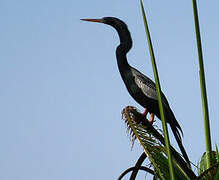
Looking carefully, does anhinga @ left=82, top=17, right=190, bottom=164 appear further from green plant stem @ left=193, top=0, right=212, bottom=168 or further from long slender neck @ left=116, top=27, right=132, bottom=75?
green plant stem @ left=193, top=0, right=212, bottom=168

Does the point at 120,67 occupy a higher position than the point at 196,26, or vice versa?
the point at 196,26

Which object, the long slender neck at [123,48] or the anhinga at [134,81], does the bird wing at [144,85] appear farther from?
the long slender neck at [123,48]

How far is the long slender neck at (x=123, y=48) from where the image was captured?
6.04 metres

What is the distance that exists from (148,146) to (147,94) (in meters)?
2.68

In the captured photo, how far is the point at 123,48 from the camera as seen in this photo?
607 centimetres

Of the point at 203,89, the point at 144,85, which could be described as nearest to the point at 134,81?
the point at 144,85

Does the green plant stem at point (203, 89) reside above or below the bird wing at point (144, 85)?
above

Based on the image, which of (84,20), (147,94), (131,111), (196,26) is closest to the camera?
(196,26)

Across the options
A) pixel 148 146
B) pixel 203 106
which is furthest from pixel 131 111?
pixel 203 106

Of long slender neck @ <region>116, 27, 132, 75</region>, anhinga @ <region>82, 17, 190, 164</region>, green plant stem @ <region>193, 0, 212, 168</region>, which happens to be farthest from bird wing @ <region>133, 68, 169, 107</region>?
green plant stem @ <region>193, 0, 212, 168</region>

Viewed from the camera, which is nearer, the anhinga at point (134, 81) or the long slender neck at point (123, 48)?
the anhinga at point (134, 81)

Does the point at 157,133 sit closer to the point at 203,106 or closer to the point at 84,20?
the point at 203,106

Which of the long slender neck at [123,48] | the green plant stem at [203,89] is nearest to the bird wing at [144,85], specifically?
the long slender neck at [123,48]

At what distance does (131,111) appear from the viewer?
12.8 feet
